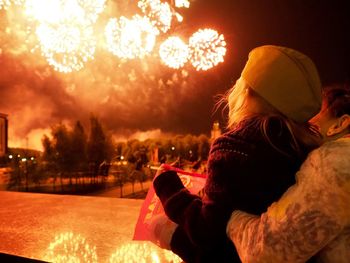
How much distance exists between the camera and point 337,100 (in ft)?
4.38

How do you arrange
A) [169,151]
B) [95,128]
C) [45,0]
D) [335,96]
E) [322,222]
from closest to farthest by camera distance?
[322,222] < [335,96] < [45,0] < [95,128] < [169,151]

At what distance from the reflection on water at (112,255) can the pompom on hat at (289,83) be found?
136 centimetres

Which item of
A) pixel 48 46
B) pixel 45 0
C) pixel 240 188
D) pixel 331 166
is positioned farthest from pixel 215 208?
pixel 48 46

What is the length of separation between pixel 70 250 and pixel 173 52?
3.28 m

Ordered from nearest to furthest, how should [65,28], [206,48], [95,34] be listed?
[65,28]
[95,34]
[206,48]

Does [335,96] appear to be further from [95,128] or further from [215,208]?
[95,128]

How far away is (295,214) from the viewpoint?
0.76 meters

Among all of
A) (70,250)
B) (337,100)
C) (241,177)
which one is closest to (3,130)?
(70,250)

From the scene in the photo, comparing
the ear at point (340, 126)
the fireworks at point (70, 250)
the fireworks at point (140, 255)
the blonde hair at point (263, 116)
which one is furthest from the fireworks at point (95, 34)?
the blonde hair at point (263, 116)

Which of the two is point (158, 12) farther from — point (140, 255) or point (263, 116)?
point (263, 116)

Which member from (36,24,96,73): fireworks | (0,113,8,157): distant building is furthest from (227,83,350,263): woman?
(0,113,8,157): distant building

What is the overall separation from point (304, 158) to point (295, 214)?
0.19m

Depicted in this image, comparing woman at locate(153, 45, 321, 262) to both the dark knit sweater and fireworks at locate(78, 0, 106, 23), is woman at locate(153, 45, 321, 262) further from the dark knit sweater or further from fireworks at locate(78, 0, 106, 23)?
fireworks at locate(78, 0, 106, 23)

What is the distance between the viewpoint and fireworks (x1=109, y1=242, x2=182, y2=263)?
1.91 m
